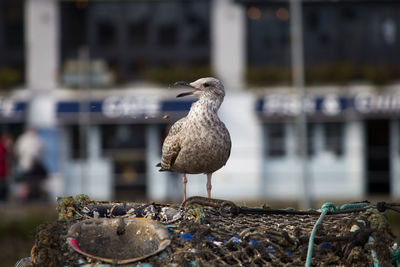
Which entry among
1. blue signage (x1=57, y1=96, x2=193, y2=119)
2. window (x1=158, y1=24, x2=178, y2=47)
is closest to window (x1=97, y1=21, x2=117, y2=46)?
window (x1=158, y1=24, x2=178, y2=47)

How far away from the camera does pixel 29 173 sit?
71.3 ft

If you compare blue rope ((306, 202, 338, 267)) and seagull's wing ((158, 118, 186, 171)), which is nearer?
blue rope ((306, 202, 338, 267))

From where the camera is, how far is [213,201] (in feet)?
11.1

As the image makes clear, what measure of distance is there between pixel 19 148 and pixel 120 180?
4.32 meters

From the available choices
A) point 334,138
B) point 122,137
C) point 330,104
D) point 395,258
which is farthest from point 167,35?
point 395,258

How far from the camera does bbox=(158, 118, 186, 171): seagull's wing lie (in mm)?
4289

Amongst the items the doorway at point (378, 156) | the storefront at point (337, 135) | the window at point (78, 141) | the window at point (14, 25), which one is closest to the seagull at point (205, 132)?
the doorway at point (378, 156)

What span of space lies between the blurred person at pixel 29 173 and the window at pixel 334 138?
10084 millimetres

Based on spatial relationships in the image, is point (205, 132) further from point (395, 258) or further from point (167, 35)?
point (167, 35)

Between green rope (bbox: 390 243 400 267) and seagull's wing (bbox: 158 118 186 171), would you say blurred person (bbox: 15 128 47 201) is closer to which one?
seagull's wing (bbox: 158 118 186 171)

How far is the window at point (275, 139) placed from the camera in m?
26.6

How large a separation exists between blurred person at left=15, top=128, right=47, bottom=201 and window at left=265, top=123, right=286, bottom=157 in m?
8.39

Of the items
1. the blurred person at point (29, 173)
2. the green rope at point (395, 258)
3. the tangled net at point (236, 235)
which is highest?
the tangled net at point (236, 235)

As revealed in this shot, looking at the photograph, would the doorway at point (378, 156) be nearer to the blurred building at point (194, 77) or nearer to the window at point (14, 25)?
the blurred building at point (194, 77)
